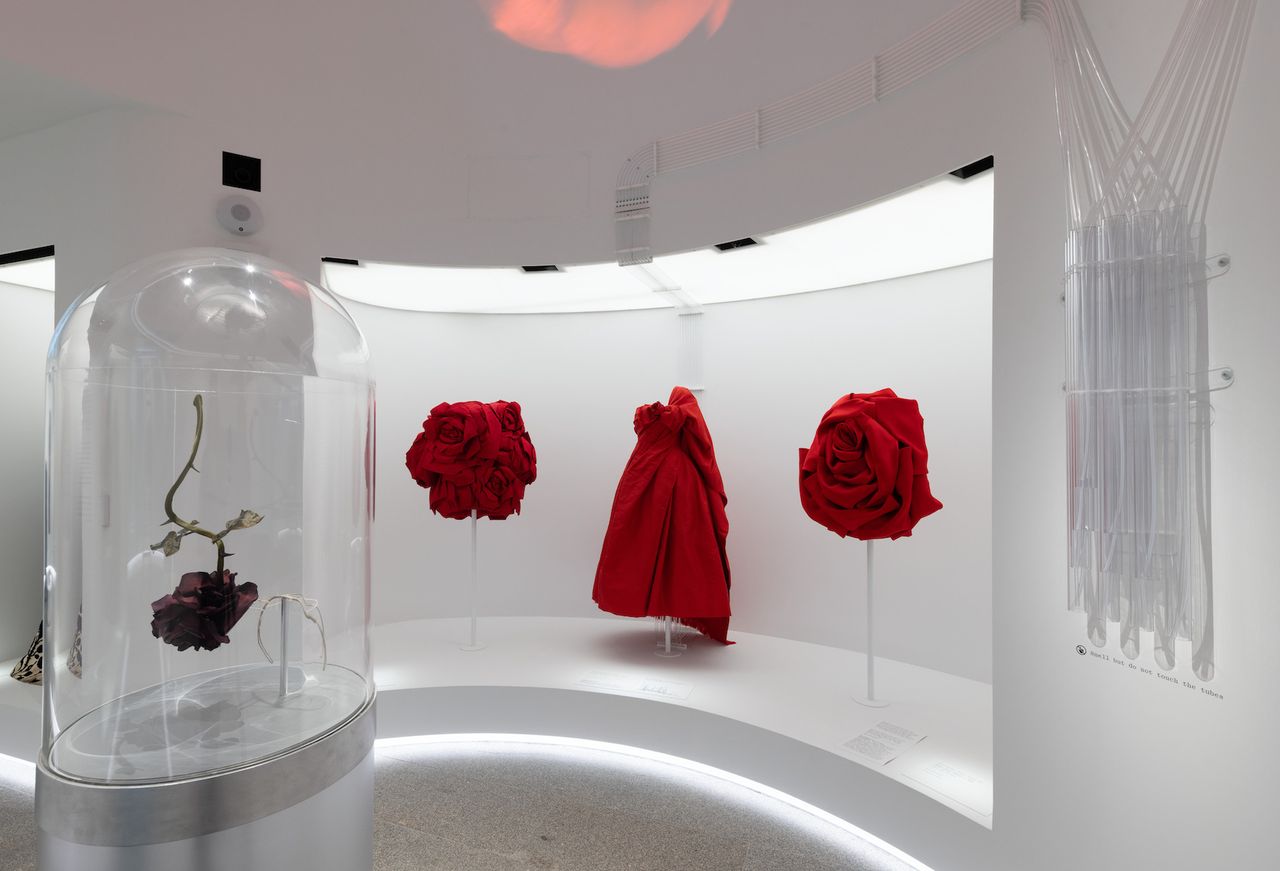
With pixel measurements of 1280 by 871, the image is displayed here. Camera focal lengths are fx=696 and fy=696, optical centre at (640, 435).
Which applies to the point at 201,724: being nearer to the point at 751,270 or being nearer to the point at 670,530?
the point at 670,530

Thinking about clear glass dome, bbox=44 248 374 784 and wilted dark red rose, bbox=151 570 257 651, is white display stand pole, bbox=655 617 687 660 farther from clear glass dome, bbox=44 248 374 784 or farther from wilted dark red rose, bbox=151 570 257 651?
wilted dark red rose, bbox=151 570 257 651

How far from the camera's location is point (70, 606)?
124 cm

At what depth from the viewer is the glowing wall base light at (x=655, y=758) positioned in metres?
2.22

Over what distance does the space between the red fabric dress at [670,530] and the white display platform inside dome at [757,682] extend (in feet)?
0.82

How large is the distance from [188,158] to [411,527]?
2.03m

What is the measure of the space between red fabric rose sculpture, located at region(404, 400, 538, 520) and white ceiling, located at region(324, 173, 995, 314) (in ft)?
2.15

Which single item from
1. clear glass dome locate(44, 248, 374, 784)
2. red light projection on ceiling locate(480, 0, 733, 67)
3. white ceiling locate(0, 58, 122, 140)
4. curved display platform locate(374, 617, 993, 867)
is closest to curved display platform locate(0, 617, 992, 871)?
curved display platform locate(374, 617, 993, 867)

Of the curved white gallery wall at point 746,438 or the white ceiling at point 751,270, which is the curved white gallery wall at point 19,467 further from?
the curved white gallery wall at point 746,438

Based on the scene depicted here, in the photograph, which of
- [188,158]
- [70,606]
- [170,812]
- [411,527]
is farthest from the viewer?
[411,527]

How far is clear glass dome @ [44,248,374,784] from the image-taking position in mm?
1180

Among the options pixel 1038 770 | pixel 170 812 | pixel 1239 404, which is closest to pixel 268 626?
pixel 170 812

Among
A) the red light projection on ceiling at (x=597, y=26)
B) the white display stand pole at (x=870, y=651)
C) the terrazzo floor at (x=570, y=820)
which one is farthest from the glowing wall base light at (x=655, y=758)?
the red light projection on ceiling at (x=597, y=26)

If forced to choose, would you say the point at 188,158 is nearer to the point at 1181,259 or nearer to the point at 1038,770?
the point at 1181,259

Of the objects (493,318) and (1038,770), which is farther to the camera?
(493,318)
